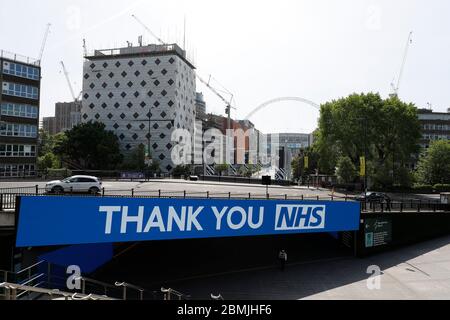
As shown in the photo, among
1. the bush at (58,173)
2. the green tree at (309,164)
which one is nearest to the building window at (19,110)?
the bush at (58,173)

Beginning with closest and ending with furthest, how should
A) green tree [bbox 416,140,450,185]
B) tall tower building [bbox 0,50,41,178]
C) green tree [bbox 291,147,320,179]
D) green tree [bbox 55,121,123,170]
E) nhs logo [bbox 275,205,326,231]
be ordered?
nhs logo [bbox 275,205,326,231]
tall tower building [bbox 0,50,41,178]
green tree [bbox 55,121,123,170]
green tree [bbox 416,140,450,185]
green tree [bbox 291,147,320,179]

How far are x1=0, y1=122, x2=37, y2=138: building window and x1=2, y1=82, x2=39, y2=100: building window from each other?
176 inches

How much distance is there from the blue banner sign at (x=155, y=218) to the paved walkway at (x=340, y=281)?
10.3 feet

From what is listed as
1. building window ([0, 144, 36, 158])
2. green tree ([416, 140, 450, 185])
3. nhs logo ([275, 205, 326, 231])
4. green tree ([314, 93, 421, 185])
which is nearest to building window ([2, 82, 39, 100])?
building window ([0, 144, 36, 158])

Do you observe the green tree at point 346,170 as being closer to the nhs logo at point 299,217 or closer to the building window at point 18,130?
the nhs logo at point 299,217

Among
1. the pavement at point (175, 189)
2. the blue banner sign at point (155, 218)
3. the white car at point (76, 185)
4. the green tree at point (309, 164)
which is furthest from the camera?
the green tree at point (309, 164)

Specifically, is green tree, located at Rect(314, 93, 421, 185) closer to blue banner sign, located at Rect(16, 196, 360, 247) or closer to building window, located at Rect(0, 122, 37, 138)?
blue banner sign, located at Rect(16, 196, 360, 247)

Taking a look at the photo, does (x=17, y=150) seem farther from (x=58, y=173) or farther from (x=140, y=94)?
(x=140, y=94)

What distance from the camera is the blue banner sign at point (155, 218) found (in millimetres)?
15773

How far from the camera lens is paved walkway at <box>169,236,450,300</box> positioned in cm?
1989

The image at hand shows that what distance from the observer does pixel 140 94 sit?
75.3 meters

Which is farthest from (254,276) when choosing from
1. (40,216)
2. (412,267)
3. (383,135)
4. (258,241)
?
(383,135)

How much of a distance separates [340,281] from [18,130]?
51021mm

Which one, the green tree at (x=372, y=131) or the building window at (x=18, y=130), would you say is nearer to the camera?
the building window at (x=18, y=130)
